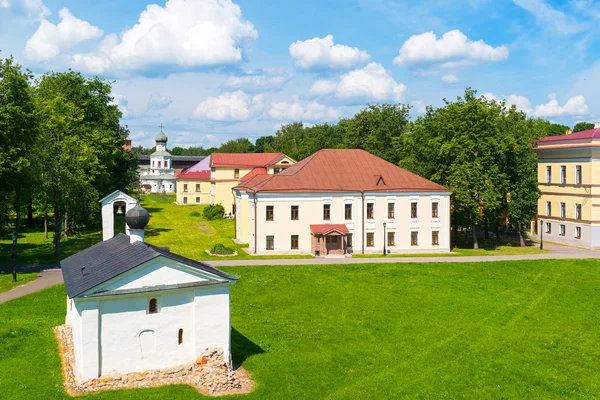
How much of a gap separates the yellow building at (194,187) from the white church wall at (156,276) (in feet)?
224

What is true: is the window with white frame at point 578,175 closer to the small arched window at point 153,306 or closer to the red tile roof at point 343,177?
the red tile roof at point 343,177

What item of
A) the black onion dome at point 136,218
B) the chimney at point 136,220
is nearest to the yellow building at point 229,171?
the chimney at point 136,220

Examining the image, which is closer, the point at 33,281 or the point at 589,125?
the point at 33,281

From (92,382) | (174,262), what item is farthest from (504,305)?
(92,382)

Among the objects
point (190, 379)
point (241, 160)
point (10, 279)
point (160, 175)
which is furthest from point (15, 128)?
point (160, 175)

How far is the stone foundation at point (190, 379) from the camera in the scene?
Answer: 1694 cm

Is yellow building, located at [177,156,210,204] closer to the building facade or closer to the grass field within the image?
the grass field

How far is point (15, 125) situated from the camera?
31.7m

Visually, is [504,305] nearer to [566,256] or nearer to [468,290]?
[468,290]

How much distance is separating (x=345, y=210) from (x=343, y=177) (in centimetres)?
285

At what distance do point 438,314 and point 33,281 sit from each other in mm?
20930

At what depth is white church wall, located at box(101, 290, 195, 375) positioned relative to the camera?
17.3 m

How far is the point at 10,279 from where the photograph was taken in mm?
30969

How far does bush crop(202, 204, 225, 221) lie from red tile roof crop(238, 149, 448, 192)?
64.4ft
